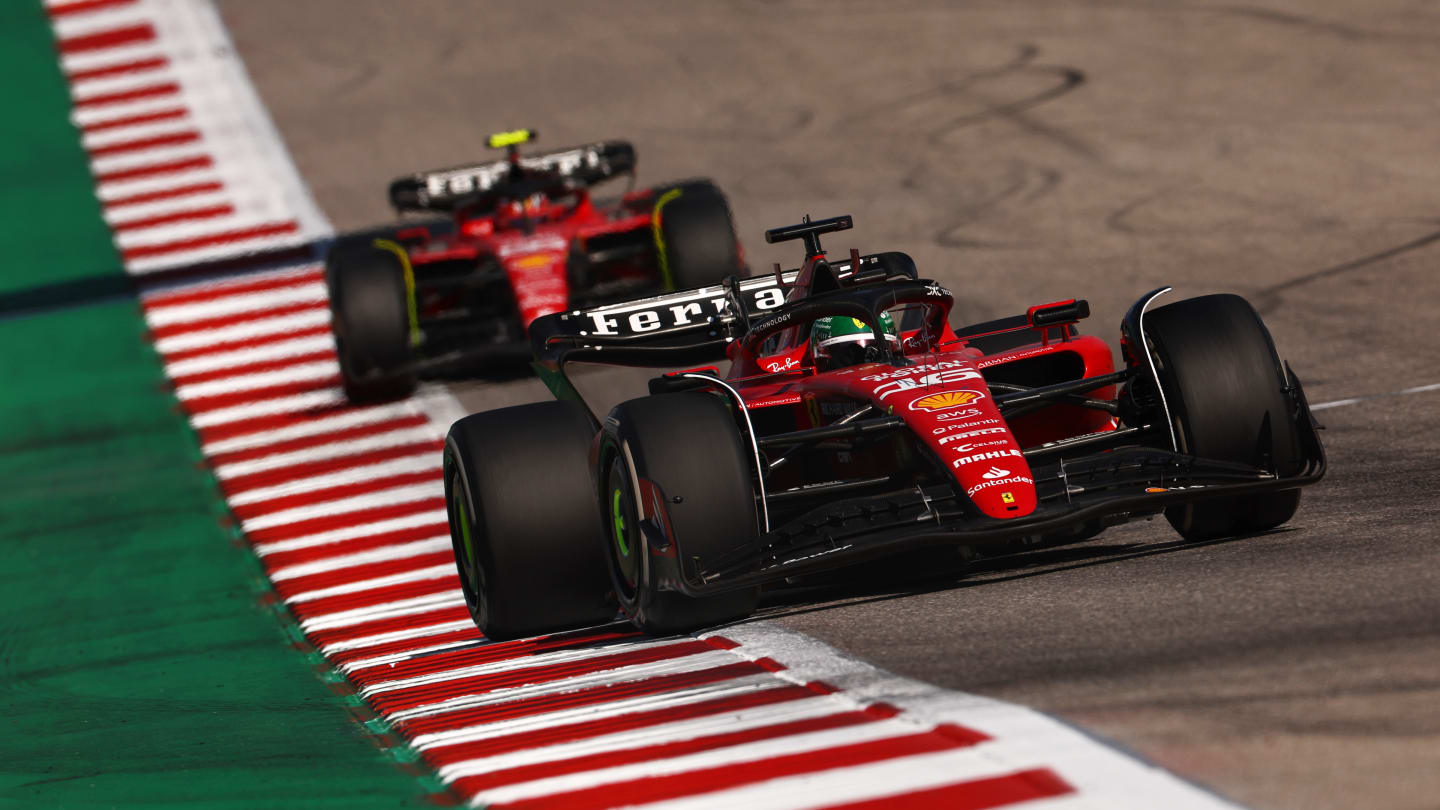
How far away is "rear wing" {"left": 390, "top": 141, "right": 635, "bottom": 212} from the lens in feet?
48.4

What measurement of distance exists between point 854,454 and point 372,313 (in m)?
6.26

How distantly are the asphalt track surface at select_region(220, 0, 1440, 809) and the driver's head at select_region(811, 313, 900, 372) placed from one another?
992 mm

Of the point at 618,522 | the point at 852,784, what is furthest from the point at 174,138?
the point at 852,784

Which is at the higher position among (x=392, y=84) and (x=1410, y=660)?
(x=392, y=84)

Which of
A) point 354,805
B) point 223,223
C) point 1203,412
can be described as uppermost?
point 223,223

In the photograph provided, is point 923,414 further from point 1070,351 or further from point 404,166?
point 404,166

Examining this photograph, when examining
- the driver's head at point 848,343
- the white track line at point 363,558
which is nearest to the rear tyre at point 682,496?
the driver's head at point 848,343

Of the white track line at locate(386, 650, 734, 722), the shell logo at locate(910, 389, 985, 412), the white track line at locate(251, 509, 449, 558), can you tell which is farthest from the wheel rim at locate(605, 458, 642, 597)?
the white track line at locate(251, 509, 449, 558)

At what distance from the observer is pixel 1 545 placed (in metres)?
11.9

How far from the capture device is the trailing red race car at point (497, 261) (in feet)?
45.2

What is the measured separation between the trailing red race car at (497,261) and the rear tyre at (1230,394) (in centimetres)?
635

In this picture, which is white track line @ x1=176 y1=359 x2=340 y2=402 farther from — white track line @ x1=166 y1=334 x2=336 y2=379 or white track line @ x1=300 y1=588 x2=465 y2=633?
Result: white track line @ x1=300 y1=588 x2=465 y2=633

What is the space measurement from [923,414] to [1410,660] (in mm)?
2225

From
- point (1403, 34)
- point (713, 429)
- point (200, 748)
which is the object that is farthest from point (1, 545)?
point (1403, 34)
